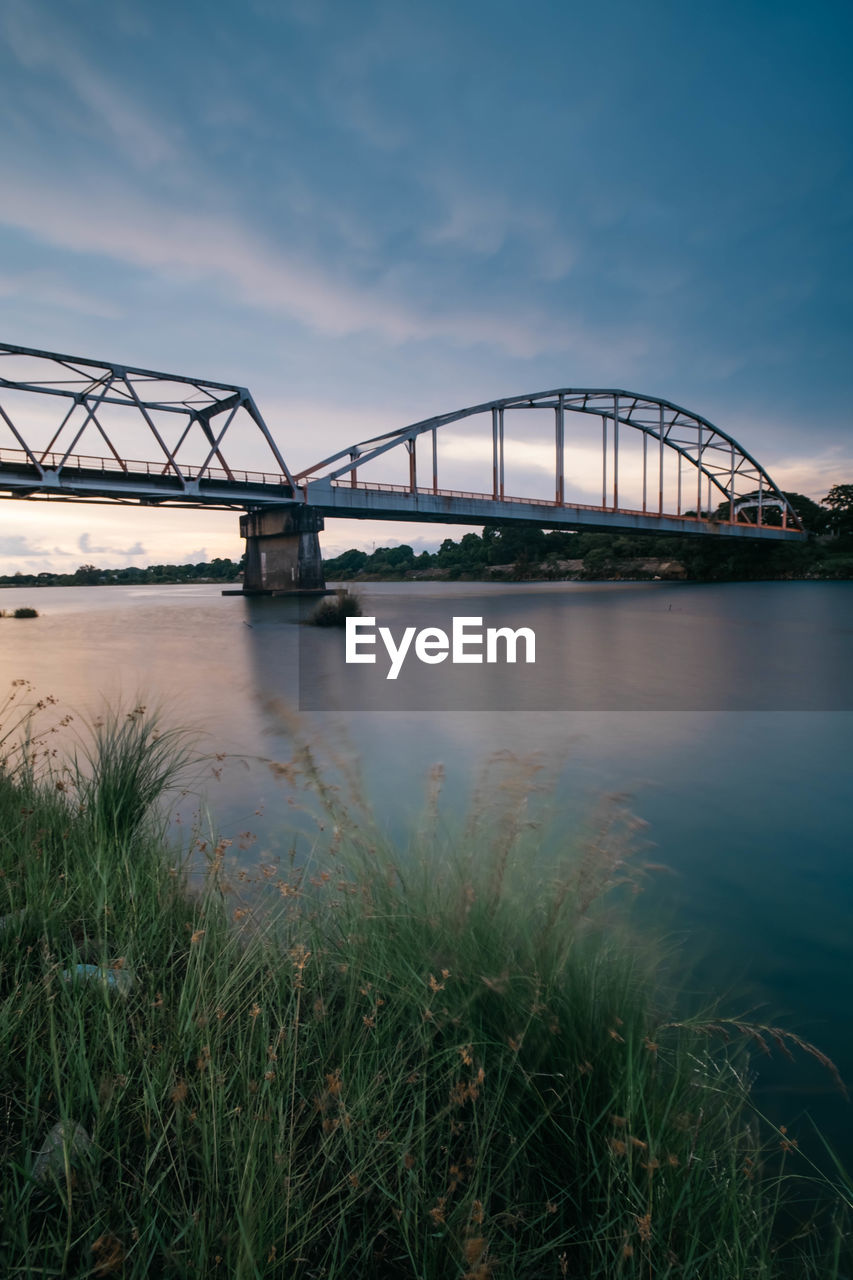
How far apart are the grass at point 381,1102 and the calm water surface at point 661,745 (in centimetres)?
79

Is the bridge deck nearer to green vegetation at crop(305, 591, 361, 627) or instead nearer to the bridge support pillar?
the bridge support pillar

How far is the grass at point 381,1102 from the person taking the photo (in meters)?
1.33

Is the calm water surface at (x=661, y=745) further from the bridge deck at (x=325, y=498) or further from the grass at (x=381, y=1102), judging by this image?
the bridge deck at (x=325, y=498)

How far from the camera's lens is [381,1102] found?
161 cm

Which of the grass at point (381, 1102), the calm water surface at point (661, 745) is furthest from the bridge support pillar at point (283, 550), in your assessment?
the grass at point (381, 1102)

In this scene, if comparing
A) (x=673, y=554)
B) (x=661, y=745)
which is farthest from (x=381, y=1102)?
(x=673, y=554)

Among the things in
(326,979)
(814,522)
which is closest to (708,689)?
(326,979)

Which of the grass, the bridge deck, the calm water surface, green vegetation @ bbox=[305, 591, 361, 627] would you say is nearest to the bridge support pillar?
the bridge deck

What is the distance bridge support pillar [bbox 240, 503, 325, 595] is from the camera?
3906cm

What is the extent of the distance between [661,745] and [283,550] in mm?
36653

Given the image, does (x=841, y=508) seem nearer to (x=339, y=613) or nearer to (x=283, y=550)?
(x=283, y=550)

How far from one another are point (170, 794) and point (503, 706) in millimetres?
6002

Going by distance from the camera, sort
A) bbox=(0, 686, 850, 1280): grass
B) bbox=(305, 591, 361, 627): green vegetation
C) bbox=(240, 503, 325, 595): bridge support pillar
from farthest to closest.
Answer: bbox=(240, 503, 325, 595): bridge support pillar
bbox=(305, 591, 361, 627): green vegetation
bbox=(0, 686, 850, 1280): grass

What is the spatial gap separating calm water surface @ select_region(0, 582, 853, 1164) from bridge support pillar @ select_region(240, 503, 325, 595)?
66.0ft
